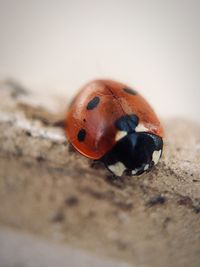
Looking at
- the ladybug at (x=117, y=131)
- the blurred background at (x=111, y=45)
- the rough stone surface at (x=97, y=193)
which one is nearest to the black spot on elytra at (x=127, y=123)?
the ladybug at (x=117, y=131)

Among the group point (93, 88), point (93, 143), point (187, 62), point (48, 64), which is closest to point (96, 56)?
point (48, 64)

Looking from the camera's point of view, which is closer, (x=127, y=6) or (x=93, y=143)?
(x=93, y=143)

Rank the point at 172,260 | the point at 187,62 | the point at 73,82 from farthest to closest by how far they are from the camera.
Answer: the point at 187,62 < the point at 73,82 < the point at 172,260

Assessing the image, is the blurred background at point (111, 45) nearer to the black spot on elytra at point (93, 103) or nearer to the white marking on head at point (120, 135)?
the black spot on elytra at point (93, 103)

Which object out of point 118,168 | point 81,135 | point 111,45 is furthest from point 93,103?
point 111,45

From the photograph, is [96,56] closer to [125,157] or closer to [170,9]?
[170,9]

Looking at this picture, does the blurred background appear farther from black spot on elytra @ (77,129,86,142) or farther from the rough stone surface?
black spot on elytra @ (77,129,86,142)
